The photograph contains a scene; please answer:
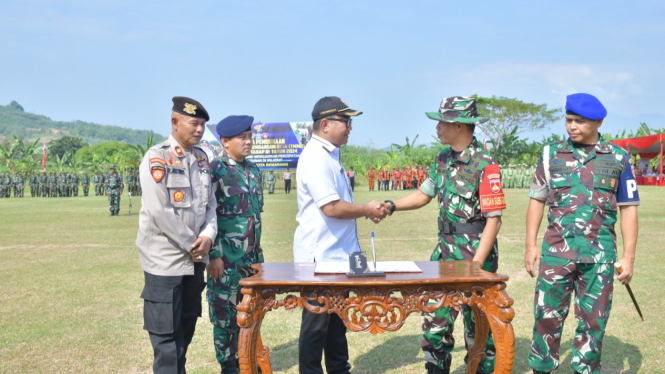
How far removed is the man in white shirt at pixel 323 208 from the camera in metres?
3.52

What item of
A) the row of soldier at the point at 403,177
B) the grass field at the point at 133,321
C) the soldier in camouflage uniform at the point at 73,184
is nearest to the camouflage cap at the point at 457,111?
the grass field at the point at 133,321

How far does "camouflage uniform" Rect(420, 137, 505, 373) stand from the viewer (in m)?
3.64

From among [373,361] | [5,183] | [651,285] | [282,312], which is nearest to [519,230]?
[651,285]

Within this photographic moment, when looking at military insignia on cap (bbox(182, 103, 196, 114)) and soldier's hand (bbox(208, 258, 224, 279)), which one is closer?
military insignia on cap (bbox(182, 103, 196, 114))

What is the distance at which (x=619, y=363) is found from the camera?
168 inches

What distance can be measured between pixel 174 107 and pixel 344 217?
1.30m

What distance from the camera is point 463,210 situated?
3721 mm

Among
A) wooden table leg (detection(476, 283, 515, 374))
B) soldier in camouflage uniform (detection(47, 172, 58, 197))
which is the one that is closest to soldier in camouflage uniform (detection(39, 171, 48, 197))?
soldier in camouflage uniform (detection(47, 172, 58, 197))

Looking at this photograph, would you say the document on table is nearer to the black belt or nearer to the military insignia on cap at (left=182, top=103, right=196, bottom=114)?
the black belt

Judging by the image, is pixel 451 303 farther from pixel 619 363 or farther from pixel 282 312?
pixel 282 312

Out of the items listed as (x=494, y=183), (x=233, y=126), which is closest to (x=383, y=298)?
(x=494, y=183)

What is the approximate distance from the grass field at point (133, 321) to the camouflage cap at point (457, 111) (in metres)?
1.88

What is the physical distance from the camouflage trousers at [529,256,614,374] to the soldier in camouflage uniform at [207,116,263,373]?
81.5 inches

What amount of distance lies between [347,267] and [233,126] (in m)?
1.58
